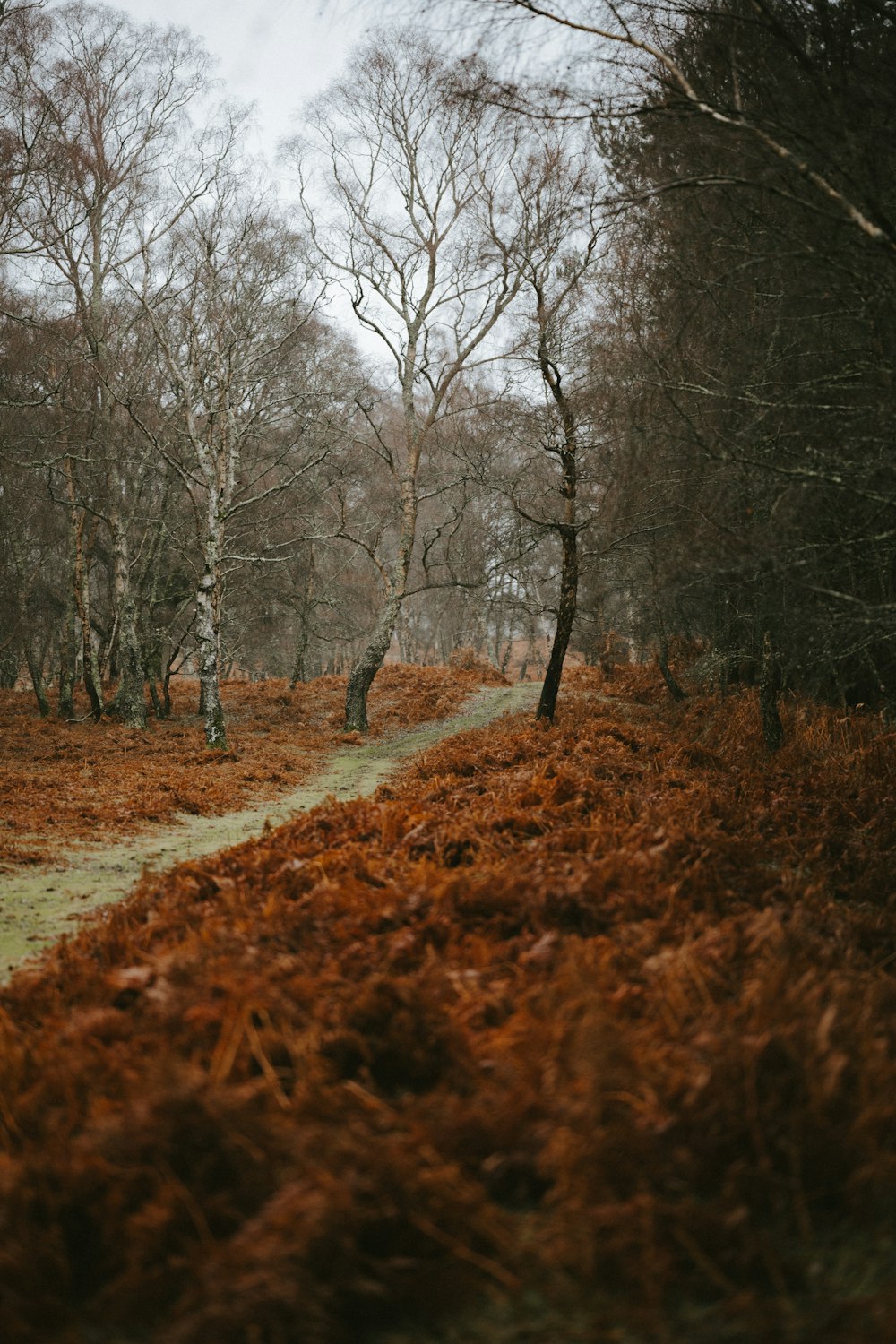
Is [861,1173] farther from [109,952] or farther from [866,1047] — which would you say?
[109,952]

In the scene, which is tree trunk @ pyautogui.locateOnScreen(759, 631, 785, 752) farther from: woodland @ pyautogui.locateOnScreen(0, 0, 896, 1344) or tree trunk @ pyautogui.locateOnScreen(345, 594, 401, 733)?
tree trunk @ pyautogui.locateOnScreen(345, 594, 401, 733)

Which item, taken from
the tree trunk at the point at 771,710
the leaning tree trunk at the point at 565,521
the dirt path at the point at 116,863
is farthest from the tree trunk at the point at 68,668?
the tree trunk at the point at 771,710

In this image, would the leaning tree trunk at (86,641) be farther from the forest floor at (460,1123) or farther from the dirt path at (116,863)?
the forest floor at (460,1123)

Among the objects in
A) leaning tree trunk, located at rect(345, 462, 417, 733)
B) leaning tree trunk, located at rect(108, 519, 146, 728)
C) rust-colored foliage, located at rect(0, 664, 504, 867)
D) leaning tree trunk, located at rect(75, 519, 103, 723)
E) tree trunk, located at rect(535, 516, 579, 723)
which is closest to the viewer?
rust-colored foliage, located at rect(0, 664, 504, 867)

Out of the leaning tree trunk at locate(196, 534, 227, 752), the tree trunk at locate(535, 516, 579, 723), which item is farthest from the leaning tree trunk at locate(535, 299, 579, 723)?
the leaning tree trunk at locate(196, 534, 227, 752)

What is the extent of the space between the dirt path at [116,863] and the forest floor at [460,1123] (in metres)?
0.82

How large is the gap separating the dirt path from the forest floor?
825 millimetres

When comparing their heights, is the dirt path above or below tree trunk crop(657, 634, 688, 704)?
below

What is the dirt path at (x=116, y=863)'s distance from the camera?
15.0ft

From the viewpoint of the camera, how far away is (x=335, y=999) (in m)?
2.62

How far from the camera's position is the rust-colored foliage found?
25.9ft

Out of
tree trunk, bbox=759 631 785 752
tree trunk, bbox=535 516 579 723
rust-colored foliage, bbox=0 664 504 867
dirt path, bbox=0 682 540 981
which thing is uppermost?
tree trunk, bbox=535 516 579 723

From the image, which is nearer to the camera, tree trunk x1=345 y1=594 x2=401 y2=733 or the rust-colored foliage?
the rust-colored foliage

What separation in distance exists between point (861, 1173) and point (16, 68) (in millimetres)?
16649
